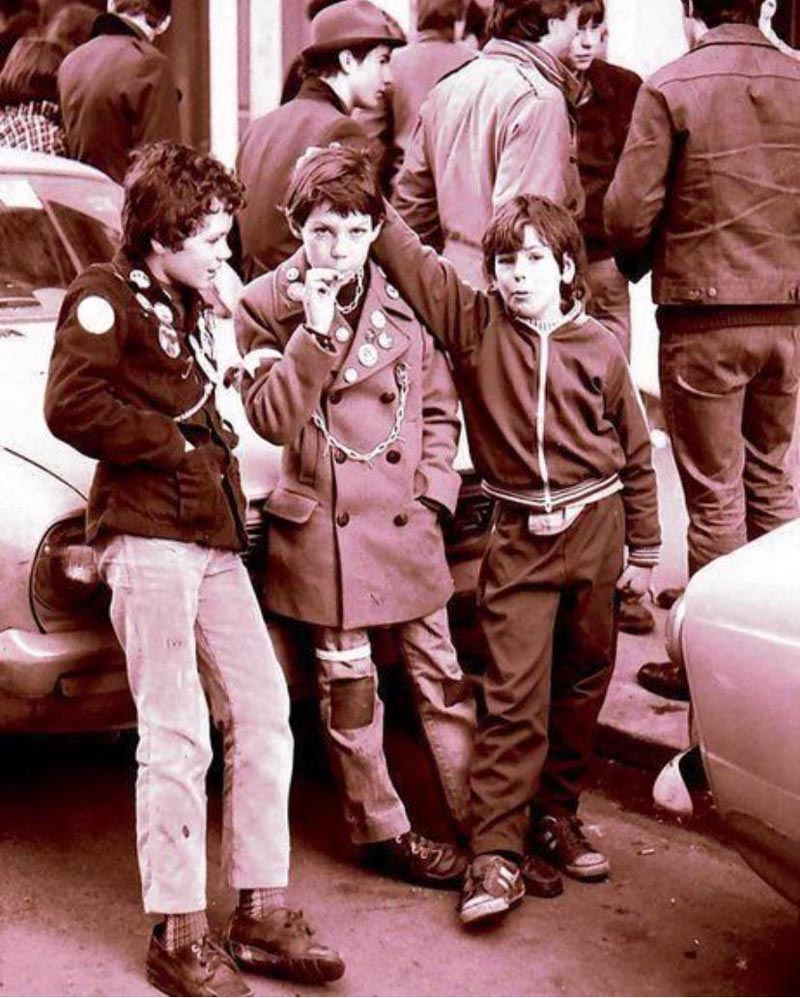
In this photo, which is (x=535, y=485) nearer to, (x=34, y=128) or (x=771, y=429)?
(x=771, y=429)

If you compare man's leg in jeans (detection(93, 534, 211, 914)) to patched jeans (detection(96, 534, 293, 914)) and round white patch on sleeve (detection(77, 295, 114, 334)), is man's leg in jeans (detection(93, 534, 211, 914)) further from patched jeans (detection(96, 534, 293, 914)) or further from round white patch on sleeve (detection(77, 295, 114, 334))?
round white patch on sleeve (detection(77, 295, 114, 334))

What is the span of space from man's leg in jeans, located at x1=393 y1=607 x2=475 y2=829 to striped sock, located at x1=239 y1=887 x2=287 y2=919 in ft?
2.09

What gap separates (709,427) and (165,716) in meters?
2.12

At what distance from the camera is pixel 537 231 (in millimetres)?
4387

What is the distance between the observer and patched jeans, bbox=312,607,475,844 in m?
4.52

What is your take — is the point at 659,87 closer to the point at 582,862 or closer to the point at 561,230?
the point at 561,230

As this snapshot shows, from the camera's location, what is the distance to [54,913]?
4461mm

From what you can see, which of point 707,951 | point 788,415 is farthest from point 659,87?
point 707,951

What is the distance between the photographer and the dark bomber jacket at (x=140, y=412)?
389 cm

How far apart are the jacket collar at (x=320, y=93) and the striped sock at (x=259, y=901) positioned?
2822mm

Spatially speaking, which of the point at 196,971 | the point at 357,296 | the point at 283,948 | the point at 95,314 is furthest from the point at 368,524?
the point at 196,971

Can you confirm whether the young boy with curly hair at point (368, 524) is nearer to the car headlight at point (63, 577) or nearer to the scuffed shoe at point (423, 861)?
the scuffed shoe at point (423, 861)

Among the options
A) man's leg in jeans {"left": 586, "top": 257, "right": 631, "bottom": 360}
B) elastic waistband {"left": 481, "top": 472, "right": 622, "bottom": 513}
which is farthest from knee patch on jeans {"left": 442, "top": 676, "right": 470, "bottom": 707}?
man's leg in jeans {"left": 586, "top": 257, "right": 631, "bottom": 360}

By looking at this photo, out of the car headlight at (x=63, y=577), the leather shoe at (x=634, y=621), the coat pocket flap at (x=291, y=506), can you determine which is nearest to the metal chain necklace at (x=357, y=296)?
the coat pocket flap at (x=291, y=506)
